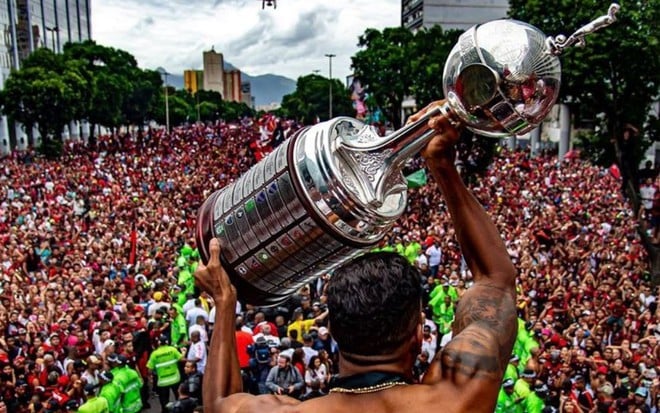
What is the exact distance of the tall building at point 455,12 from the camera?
75.8 metres

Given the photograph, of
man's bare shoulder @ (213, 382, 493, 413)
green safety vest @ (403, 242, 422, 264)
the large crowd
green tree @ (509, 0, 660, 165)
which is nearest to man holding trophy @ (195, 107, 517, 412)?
man's bare shoulder @ (213, 382, 493, 413)

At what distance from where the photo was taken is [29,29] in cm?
6462

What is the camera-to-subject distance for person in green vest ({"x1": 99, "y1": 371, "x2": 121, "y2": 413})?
7906 millimetres

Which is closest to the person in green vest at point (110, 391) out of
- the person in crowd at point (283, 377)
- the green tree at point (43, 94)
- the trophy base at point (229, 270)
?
the person in crowd at point (283, 377)

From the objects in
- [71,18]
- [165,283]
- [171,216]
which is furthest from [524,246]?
[71,18]

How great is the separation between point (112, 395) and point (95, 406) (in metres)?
0.54

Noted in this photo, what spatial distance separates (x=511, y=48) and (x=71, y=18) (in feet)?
316

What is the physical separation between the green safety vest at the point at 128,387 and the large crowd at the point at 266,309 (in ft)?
0.06

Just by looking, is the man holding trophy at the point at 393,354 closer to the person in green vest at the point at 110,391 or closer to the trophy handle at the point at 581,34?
the trophy handle at the point at 581,34

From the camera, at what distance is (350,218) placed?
2.35 metres

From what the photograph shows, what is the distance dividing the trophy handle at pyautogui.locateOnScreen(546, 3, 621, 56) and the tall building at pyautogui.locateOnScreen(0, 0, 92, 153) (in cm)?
5531

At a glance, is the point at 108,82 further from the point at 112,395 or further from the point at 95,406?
the point at 95,406

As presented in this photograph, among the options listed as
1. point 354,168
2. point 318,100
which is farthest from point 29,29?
point 354,168

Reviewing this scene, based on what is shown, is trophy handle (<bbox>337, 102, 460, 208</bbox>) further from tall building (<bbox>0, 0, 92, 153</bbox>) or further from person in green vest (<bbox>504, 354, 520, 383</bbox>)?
tall building (<bbox>0, 0, 92, 153</bbox>)
